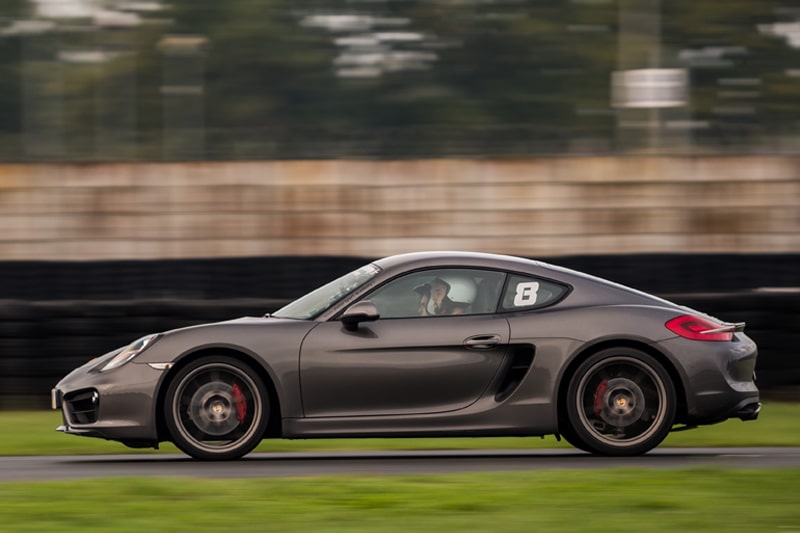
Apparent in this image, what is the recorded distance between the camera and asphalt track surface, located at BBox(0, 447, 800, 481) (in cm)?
727

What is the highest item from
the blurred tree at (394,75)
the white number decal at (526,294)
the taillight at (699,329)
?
the blurred tree at (394,75)

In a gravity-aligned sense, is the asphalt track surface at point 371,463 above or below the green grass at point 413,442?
above

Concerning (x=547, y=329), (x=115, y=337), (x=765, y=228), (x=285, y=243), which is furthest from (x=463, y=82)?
(x=547, y=329)

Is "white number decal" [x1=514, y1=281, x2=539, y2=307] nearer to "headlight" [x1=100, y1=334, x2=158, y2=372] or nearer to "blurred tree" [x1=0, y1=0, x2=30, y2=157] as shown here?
"headlight" [x1=100, y1=334, x2=158, y2=372]

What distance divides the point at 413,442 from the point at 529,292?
1673mm

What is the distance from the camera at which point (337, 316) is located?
25.4 feet

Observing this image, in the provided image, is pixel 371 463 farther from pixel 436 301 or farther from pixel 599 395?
pixel 599 395

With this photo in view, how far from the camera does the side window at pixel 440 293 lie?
25.6 ft

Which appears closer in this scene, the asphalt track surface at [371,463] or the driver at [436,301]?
the asphalt track surface at [371,463]

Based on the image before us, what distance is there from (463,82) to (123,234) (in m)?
6.68

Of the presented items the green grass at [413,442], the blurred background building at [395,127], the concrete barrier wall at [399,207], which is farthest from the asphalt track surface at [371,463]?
A: the concrete barrier wall at [399,207]

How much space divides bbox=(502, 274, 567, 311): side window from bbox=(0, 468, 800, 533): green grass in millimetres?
1281

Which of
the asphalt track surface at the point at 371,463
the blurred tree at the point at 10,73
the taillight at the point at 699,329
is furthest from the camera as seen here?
the blurred tree at the point at 10,73

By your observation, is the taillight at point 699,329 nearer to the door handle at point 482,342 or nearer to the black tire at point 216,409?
the door handle at point 482,342
